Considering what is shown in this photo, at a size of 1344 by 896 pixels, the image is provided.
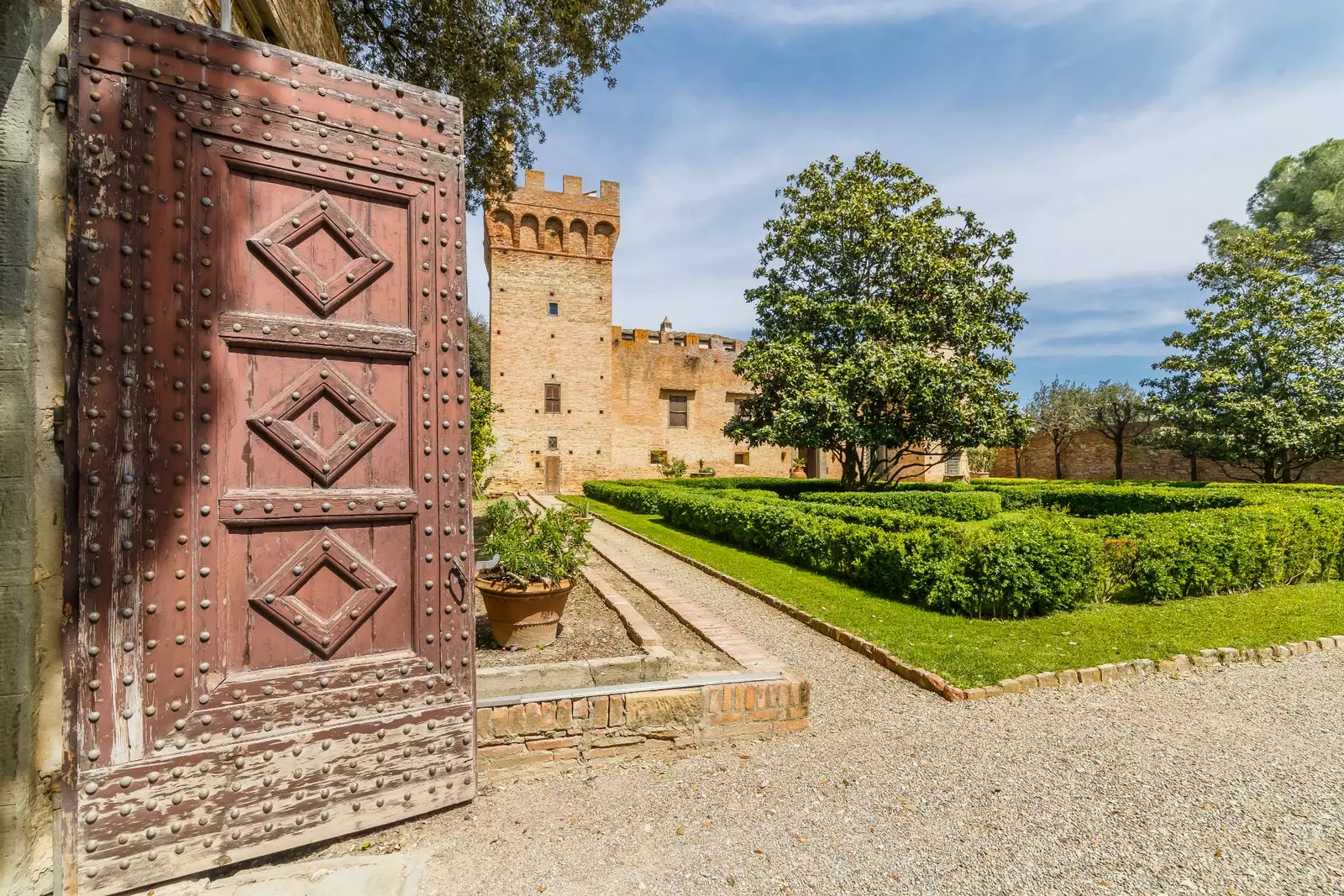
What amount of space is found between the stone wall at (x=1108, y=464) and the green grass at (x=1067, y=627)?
592 inches

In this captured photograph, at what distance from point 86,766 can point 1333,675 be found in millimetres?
7215

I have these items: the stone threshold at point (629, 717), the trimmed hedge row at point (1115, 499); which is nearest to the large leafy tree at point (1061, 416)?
the trimmed hedge row at point (1115, 499)

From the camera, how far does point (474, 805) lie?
8.64ft

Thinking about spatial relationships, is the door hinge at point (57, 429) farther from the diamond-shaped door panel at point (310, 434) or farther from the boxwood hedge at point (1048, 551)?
the boxwood hedge at point (1048, 551)

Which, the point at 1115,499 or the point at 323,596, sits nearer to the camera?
the point at 323,596

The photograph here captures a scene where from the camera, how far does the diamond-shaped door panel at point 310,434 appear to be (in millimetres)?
2270

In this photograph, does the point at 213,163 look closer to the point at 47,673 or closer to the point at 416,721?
the point at 47,673

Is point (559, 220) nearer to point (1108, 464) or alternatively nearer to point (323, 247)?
point (323, 247)

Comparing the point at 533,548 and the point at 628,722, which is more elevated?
the point at 533,548

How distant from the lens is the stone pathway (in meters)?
2.21

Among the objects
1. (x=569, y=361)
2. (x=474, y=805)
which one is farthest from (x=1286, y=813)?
(x=569, y=361)

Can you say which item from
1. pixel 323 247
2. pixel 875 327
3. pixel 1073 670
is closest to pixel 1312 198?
pixel 875 327

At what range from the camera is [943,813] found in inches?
104

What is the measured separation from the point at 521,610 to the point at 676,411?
→ 22.3 m
